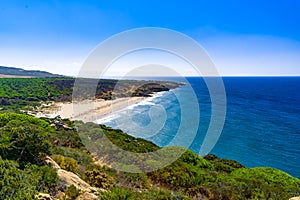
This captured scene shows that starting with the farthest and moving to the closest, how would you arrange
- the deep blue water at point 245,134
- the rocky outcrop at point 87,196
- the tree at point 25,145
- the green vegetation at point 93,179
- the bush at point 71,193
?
the deep blue water at point 245,134, the tree at point 25,145, the rocky outcrop at point 87,196, the bush at point 71,193, the green vegetation at point 93,179

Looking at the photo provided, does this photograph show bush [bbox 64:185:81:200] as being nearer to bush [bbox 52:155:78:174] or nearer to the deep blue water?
bush [bbox 52:155:78:174]

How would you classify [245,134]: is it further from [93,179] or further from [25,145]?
[25,145]

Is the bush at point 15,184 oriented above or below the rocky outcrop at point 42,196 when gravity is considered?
above

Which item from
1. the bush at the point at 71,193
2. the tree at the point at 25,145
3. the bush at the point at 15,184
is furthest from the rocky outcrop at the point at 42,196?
the tree at the point at 25,145

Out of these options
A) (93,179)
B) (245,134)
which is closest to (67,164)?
(93,179)

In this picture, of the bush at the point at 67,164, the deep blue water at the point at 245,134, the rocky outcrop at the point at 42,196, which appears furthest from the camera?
the deep blue water at the point at 245,134

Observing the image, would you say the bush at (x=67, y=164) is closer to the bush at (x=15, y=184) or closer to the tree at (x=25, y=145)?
the tree at (x=25, y=145)

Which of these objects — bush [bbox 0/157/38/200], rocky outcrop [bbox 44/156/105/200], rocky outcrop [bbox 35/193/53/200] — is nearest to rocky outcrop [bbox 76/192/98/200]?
rocky outcrop [bbox 44/156/105/200]

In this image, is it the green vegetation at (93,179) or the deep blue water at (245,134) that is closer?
the green vegetation at (93,179)

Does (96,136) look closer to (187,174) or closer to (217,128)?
(187,174)

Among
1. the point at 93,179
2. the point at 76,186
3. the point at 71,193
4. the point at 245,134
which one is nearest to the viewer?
the point at 71,193

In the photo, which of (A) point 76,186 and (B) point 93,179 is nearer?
(A) point 76,186
